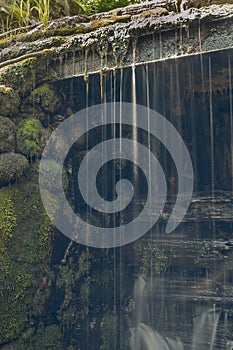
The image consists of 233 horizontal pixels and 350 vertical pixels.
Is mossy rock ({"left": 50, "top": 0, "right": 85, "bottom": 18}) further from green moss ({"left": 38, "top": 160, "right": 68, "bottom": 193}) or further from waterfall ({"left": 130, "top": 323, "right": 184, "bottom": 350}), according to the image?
waterfall ({"left": 130, "top": 323, "right": 184, "bottom": 350})

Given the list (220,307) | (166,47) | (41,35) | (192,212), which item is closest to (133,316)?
(220,307)

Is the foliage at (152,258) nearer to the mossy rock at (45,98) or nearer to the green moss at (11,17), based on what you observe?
the mossy rock at (45,98)

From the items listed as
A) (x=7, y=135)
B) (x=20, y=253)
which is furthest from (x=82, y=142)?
(x=20, y=253)

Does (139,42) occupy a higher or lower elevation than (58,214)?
higher

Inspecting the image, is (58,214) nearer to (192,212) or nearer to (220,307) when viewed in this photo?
(192,212)

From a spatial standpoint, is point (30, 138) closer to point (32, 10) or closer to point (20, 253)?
point (20, 253)

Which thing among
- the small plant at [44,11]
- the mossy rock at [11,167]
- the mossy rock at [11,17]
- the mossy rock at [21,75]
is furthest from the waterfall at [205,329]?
the mossy rock at [11,17]
